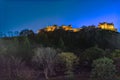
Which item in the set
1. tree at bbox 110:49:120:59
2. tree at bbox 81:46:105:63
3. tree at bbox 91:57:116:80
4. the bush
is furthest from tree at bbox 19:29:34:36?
tree at bbox 91:57:116:80

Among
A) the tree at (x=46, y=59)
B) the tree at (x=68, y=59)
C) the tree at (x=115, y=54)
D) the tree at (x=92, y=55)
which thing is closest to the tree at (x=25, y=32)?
the tree at (x=46, y=59)

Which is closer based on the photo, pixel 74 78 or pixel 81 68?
pixel 74 78

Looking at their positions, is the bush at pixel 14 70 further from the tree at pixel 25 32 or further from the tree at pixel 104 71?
the tree at pixel 25 32

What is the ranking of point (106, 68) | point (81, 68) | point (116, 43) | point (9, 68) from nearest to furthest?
point (106, 68) → point (9, 68) → point (81, 68) → point (116, 43)

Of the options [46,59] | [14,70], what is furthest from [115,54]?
[14,70]

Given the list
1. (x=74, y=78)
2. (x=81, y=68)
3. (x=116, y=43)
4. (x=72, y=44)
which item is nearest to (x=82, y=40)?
(x=72, y=44)

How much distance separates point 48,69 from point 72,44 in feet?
22.5

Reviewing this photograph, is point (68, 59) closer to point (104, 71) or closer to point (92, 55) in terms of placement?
point (92, 55)

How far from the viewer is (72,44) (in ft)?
88.5

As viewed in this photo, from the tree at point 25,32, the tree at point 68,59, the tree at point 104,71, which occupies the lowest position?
the tree at point 104,71

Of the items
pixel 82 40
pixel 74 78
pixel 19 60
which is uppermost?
pixel 82 40

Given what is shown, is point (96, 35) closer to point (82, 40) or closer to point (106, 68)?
point (82, 40)

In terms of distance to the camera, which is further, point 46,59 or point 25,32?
point 25,32

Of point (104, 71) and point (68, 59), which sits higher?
point (68, 59)
